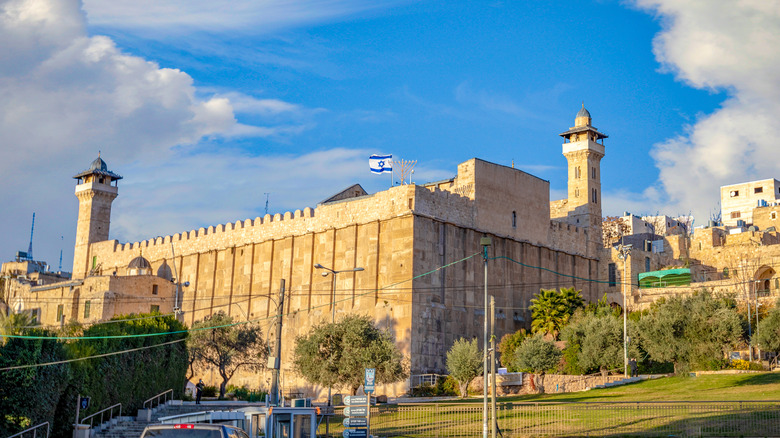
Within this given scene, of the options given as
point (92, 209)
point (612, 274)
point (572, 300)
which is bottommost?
point (572, 300)

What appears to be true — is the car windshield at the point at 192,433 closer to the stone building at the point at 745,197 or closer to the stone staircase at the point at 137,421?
the stone staircase at the point at 137,421

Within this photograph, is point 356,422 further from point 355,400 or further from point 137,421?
point 137,421

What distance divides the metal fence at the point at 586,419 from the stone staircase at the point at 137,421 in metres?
7.72

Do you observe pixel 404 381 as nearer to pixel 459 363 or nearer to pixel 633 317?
pixel 459 363

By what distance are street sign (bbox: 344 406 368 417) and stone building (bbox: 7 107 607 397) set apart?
20822 millimetres

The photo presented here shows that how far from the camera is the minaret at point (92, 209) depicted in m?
82.6

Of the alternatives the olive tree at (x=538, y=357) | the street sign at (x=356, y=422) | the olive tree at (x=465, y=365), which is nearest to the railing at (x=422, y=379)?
the olive tree at (x=465, y=365)

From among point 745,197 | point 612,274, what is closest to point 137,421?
point 612,274

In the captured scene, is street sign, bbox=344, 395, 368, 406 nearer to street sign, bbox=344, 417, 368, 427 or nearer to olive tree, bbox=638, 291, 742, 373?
street sign, bbox=344, 417, 368, 427

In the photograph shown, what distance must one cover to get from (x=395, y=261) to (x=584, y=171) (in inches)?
1044

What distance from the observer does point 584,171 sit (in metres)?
75.0

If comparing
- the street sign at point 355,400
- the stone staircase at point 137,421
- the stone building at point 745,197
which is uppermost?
the stone building at point 745,197

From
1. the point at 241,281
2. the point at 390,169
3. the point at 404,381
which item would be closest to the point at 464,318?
the point at 404,381

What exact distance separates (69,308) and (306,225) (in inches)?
831
